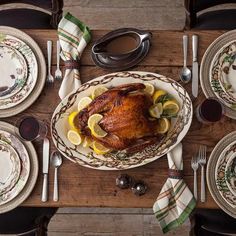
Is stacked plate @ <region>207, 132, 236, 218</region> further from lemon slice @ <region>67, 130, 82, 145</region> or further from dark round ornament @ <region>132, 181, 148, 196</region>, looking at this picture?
lemon slice @ <region>67, 130, 82, 145</region>

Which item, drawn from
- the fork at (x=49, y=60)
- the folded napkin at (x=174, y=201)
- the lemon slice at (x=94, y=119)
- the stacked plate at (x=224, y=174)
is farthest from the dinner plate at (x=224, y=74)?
the fork at (x=49, y=60)

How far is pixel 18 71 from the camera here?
1227mm

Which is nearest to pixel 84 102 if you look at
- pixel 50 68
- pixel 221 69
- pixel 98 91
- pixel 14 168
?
pixel 98 91

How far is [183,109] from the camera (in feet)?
3.85

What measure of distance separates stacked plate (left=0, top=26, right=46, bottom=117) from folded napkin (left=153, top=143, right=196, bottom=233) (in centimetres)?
43

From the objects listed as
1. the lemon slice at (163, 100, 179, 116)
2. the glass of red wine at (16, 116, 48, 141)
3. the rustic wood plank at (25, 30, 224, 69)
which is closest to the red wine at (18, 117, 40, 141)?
the glass of red wine at (16, 116, 48, 141)

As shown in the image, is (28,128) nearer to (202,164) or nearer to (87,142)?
(87,142)

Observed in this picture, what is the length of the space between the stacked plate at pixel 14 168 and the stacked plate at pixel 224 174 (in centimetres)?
48

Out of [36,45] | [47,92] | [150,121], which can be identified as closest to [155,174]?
[150,121]

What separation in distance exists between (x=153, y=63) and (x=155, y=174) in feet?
1.02

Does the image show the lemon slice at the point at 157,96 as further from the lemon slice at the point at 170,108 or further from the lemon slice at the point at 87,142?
the lemon slice at the point at 87,142

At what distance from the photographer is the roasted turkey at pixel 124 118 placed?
110 centimetres

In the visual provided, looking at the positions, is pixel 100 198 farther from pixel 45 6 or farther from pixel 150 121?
pixel 45 6

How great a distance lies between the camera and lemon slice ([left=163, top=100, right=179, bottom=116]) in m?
1.15
